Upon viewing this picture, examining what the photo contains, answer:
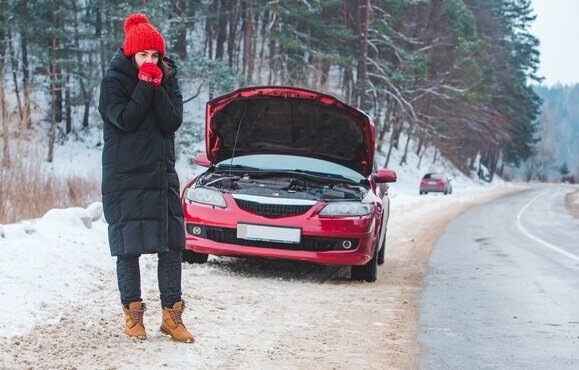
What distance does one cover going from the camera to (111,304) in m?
5.24

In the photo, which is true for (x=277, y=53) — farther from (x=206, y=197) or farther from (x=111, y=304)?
(x=111, y=304)

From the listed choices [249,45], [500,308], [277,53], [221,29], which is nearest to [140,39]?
[500,308]

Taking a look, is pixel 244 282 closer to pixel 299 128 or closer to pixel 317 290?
pixel 317 290

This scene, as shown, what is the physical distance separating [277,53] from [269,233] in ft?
113

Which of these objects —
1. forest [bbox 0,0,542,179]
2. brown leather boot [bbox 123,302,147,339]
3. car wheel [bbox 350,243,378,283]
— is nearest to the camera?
brown leather boot [bbox 123,302,147,339]

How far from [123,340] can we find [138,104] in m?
1.32

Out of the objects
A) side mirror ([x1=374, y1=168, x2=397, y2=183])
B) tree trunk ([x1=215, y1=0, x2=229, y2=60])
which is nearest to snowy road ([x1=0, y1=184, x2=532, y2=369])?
side mirror ([x1=374, y1=168, x2=397, y2=183])

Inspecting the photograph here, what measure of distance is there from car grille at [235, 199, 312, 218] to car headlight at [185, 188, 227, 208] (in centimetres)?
25

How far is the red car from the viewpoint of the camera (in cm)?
706

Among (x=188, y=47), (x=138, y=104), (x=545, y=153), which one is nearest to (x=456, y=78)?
(x=188, y=47)

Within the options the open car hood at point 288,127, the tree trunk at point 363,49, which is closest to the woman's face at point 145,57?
the open car hood at point 288,127

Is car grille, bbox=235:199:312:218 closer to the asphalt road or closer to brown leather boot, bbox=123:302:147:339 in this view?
the asphalt road

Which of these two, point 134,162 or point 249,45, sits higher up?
point 249,45

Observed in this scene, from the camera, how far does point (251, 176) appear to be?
776 cm
